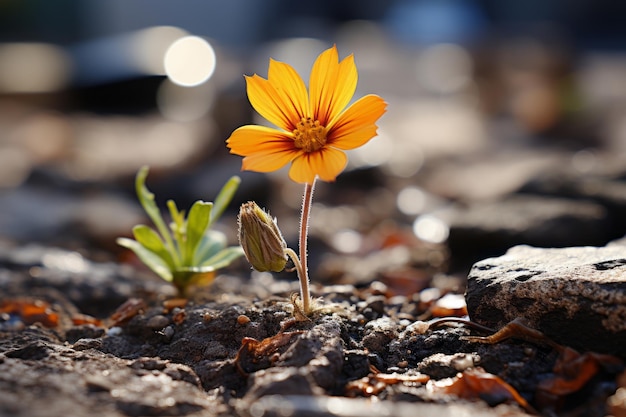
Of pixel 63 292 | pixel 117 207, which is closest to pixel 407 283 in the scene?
pixel 63 292

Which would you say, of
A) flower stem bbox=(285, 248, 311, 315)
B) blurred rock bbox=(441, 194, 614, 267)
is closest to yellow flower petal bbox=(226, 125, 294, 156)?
flower stem bbox=(285, 248, 311, 315)

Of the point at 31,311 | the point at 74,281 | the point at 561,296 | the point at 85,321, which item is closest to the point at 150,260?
the point at 85,321

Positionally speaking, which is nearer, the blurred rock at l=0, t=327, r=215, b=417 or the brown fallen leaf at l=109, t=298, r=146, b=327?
the blurred rock at l=0, t=327, r=215, b=417

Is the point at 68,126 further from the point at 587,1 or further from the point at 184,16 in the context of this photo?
the point at 587,1

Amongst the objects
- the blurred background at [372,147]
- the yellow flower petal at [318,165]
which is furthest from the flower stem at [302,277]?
the blurred background at [372,147]

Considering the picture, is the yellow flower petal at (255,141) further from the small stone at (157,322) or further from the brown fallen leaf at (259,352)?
the small stone at (157,322)

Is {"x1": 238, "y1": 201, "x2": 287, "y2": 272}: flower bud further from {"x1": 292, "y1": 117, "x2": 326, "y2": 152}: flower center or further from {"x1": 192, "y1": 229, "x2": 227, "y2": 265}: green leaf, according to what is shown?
{"x1": 192, "y1": 229, "x2": 227, "y2": 265}: green leaf

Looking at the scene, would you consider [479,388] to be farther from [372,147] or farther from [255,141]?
[372,147]
